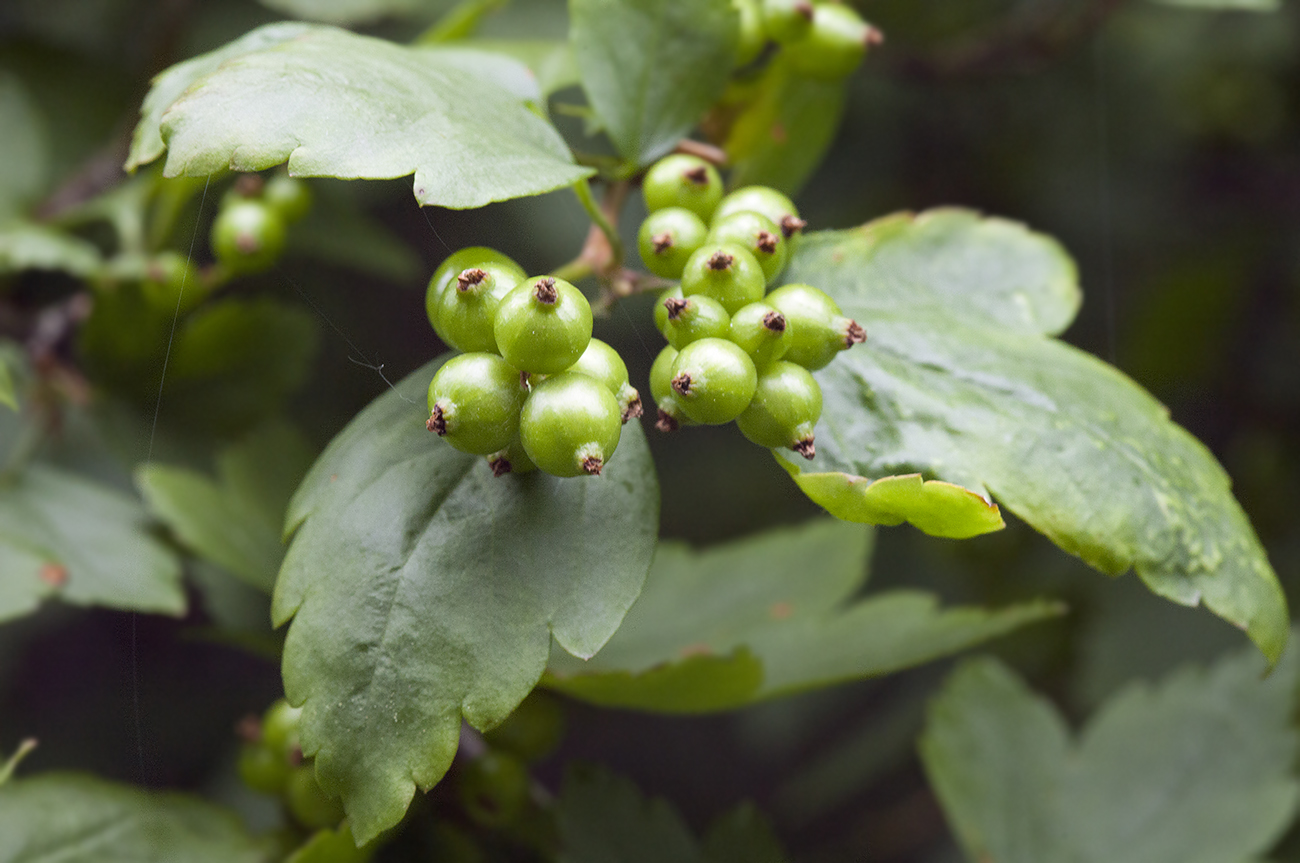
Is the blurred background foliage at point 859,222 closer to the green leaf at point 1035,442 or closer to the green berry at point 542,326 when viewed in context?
the green leaf at point 1035,442

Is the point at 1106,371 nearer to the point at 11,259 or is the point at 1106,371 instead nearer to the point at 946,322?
the point at 946,322

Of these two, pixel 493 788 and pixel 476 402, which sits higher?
pixel 476 402

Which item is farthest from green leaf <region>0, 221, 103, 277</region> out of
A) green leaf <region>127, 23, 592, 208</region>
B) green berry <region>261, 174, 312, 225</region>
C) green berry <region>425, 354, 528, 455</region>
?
green berry <region>425, 354, 528, 455</region>

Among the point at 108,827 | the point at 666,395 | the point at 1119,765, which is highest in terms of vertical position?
the point at 666,395

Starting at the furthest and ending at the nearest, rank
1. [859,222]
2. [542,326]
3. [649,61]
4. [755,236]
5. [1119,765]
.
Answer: [859,222], [1119,765], [649,61], [755,236], [542,326]

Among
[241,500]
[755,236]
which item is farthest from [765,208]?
[241,500]

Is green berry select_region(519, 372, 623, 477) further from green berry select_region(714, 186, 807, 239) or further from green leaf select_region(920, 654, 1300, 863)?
green leaf select_region(920, 654, 1300, 863)

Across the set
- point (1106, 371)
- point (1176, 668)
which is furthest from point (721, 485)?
point (1106, 371)

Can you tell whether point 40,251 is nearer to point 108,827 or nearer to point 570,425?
point 108,827
